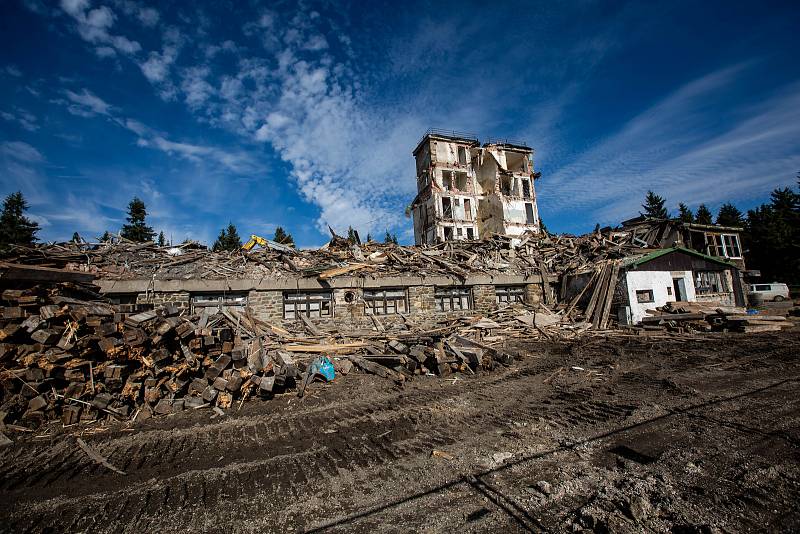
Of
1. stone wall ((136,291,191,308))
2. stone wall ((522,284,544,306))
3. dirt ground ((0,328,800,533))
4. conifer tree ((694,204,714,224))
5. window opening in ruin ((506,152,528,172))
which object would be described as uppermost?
window opening in ruin ((506,152,528,172))

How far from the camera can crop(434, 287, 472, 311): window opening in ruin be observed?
60.3ft

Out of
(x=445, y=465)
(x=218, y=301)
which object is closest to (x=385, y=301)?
(x=218, y=301)

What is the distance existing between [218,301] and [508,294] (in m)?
15.2

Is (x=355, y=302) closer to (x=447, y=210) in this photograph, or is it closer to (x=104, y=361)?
(x=104, y=361)

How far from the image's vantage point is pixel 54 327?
7172mm

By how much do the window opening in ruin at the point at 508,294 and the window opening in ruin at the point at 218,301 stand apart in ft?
43.9

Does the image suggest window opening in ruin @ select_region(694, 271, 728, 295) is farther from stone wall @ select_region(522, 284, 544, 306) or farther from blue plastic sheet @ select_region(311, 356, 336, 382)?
blue plastic sheet @ select_region(311, 356, 336, 382)

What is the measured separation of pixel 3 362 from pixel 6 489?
138 inches

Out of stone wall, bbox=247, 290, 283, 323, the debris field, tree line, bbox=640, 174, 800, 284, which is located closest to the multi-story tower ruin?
tree line, bbox=640, 174, 800, 284

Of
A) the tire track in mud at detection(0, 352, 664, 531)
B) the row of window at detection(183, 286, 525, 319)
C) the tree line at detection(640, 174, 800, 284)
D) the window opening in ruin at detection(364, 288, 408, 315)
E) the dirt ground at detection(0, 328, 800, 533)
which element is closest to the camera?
the dirt ground at detection(0, 328, 800, 533)

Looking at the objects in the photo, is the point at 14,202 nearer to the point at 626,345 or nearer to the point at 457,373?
the point at 457,373

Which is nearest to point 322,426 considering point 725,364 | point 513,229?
point 725,364

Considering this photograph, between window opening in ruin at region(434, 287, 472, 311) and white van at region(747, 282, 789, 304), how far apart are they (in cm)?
2378

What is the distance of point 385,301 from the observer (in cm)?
1744
